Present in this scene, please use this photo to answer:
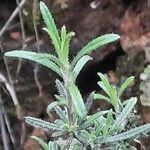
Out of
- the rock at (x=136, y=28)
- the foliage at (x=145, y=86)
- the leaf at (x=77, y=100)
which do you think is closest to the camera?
the leaf at (x=77, y=100)

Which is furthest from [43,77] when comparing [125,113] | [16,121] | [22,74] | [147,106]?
[125,113]

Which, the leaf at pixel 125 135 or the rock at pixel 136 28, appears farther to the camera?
the rock at pixel 136 28

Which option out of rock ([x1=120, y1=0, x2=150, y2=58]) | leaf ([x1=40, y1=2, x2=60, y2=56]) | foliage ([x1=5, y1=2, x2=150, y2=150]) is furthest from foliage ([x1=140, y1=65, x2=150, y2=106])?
leaf ([x1=40, y1=2, x2=60, y2=56])

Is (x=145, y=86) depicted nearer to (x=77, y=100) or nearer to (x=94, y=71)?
(x=94, y=71)

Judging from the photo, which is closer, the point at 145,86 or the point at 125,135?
the point at 125,135

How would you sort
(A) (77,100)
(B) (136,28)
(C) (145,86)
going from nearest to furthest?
(A) (77,100) → (C) (145,86) → (B) (136,28)

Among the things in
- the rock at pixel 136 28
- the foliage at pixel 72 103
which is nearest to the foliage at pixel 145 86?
the rock at pixel 136 28

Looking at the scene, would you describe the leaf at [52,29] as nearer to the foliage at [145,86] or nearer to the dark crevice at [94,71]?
the foliage at [145,86]

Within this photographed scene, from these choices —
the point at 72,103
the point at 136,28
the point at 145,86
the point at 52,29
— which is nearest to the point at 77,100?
the point at 72,103

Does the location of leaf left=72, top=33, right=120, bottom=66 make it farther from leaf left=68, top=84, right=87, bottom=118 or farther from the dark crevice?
the dark crevice
